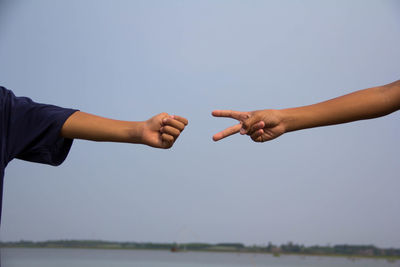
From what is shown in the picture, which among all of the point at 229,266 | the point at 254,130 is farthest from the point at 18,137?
the point at 229,266

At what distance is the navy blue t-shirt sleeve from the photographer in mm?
1500

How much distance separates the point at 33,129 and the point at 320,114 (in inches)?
47.1

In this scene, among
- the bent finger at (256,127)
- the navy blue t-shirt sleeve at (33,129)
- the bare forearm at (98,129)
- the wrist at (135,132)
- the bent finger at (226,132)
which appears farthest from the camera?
the bent finger at (256,127)

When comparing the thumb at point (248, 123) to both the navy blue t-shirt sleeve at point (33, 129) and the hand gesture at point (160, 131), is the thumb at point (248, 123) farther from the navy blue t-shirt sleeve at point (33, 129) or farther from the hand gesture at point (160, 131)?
the navy blue t-shirt sleeve at point (33, 129)

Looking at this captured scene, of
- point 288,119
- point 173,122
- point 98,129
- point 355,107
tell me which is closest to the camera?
point 98,129

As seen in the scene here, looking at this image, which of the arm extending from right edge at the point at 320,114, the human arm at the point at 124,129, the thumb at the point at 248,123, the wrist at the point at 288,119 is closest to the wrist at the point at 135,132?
the human arm at the point at 124,129

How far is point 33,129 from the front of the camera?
1561mm

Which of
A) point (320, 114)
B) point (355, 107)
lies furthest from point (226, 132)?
point (355, 107)

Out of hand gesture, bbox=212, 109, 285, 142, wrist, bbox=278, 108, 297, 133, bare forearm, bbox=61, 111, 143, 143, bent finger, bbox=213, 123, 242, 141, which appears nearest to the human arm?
bare forearm, bbox=61, 111, 143, 143

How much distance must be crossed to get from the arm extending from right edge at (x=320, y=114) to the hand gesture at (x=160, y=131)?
22cm

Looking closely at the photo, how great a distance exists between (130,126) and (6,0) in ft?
36.7

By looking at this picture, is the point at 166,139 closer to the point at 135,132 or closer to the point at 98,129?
the point at 135,132

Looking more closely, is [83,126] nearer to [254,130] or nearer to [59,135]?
[59,135]

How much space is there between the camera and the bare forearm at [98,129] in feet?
5.45
